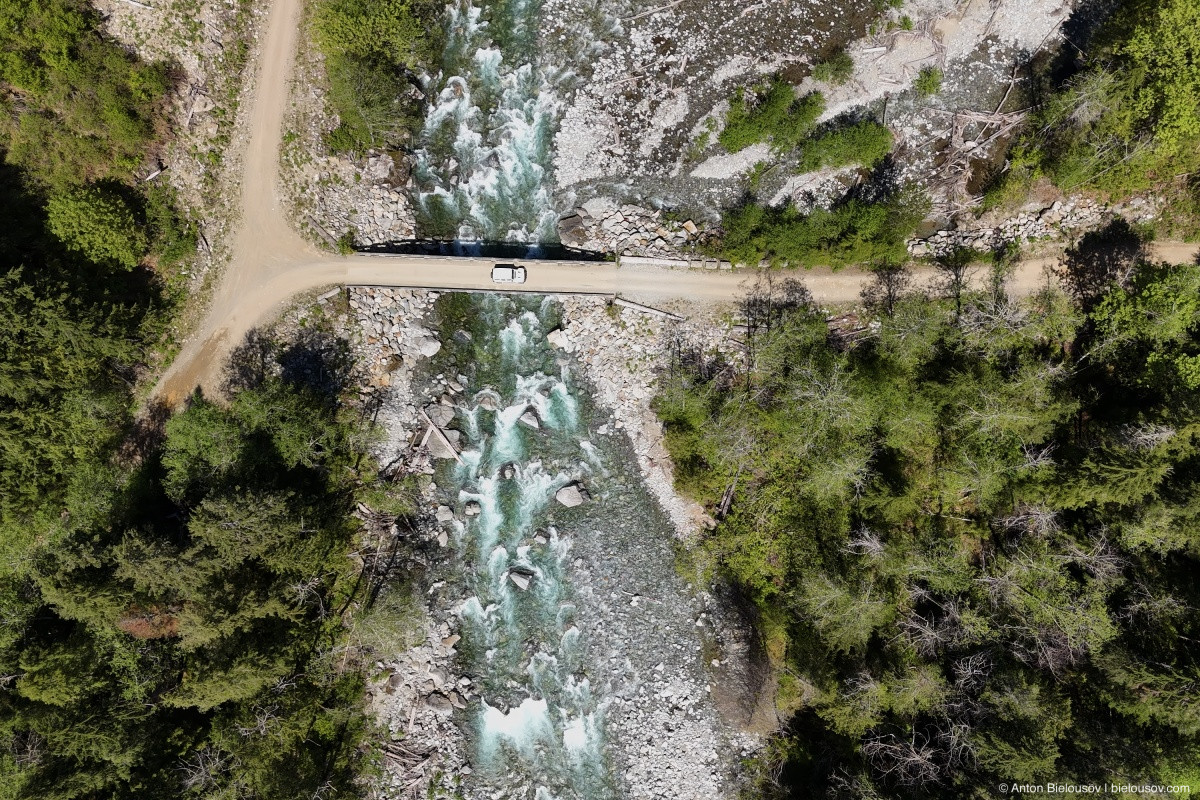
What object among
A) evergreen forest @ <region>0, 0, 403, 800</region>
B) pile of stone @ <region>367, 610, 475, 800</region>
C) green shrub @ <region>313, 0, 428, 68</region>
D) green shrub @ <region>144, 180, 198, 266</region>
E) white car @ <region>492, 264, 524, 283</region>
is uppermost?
green shrub @ <region>313, 0, 428, 68</region>

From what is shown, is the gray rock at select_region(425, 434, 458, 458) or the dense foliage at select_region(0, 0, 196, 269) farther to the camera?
the gray rock at select_region(425, 434, 458, 458)

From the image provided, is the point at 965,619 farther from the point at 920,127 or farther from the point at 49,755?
the point at 49,755

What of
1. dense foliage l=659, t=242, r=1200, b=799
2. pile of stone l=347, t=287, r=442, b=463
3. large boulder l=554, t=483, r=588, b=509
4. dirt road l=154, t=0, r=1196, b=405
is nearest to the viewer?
dense foliage l=659, t=242, r=1200, b=799

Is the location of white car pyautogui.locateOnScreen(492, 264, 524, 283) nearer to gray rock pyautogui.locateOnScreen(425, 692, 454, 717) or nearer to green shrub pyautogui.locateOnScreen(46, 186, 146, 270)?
green shrub pyautogui.locateOnScreen(46, 186, 146, 270)

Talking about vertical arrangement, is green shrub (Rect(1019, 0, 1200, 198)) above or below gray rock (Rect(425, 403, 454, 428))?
above

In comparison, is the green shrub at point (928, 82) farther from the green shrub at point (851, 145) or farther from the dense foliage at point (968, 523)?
the dense foliage at point (968, 523)

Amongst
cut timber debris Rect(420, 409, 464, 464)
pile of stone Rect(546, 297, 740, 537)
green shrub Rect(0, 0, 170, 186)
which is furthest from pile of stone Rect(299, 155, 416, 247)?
pile of stone Rect(546, 297, 740, 537)

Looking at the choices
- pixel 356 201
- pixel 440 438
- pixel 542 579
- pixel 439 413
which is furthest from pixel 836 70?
pixel 542 579

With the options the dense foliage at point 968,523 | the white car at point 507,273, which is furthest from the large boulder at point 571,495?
the white car at point 507,273

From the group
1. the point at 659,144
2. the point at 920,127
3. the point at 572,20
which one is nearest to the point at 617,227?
the point at 659,144
